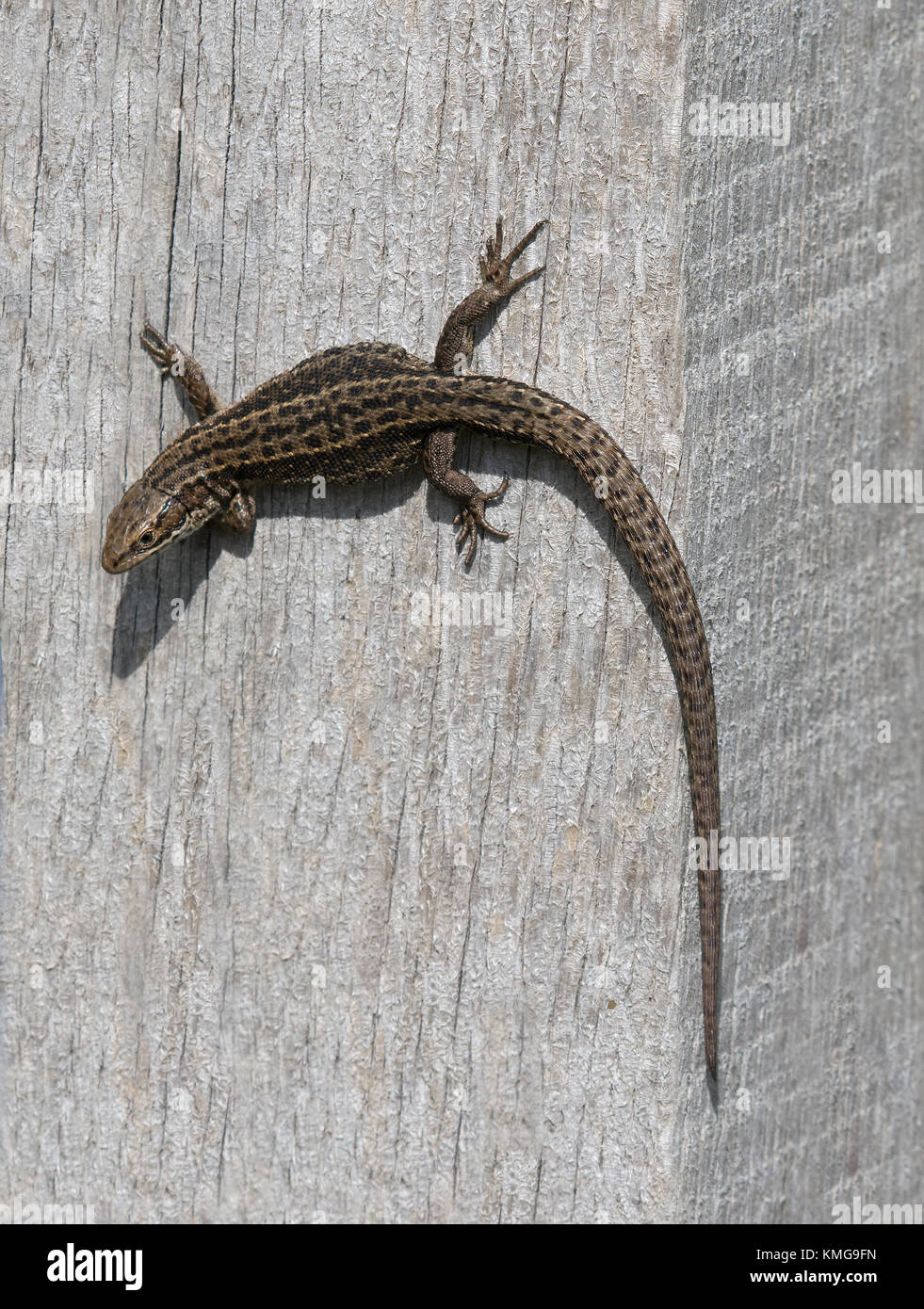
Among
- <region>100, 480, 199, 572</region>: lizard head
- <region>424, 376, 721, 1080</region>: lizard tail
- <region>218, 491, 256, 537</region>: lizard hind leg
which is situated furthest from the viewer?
<region>218, 491, 256, 537</region>: lizard hind leg

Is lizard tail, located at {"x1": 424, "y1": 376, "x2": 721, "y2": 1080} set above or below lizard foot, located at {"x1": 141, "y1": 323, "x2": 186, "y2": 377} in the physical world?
below

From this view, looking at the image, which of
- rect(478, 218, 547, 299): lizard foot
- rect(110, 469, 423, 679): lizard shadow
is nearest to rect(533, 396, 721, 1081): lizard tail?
rect(478, 218, 547, 299): lizard foot

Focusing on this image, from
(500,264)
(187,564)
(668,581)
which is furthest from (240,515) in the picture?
(668,581)

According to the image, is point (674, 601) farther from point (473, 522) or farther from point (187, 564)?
point (187, 564)

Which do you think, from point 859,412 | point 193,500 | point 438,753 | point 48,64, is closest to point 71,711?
point 193,500

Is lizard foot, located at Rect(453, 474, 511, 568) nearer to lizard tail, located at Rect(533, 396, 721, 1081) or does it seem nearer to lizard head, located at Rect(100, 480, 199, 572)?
lizard tail, located at Rect(533, 396, 721, 1081)
